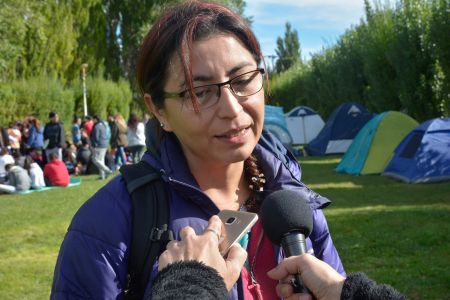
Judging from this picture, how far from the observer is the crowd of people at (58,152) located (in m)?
16.0

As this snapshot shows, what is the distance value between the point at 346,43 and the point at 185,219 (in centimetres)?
2841

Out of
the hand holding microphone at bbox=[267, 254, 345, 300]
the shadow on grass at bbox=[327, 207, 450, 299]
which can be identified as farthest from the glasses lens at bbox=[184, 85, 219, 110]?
the shadow on grass at bbox=[327, 207, 450, 299]

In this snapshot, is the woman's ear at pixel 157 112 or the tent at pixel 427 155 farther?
the tent at pixel 427 155

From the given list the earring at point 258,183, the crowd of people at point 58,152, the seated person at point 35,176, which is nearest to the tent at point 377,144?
the crowd of people at point 58,152

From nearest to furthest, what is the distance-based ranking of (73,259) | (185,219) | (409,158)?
(73,259) → (185,219) → (409,158)

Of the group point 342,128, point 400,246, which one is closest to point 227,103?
point 400,246

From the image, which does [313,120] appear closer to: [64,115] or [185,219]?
[64,115]

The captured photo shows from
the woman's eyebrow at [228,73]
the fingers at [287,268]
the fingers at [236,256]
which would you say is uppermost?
the woman's eyebrow at [228,73]

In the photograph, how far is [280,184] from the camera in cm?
233

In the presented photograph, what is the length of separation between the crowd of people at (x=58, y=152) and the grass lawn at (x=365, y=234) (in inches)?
73.9

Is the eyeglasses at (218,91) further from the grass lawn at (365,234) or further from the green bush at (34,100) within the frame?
the green bush at (34,100)

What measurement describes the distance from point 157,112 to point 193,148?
0.20 m

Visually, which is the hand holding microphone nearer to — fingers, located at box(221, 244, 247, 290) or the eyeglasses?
fingers, located at box(221, 244, 247, 290)

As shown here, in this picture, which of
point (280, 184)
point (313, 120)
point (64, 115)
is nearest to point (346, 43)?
point (313, 120)
